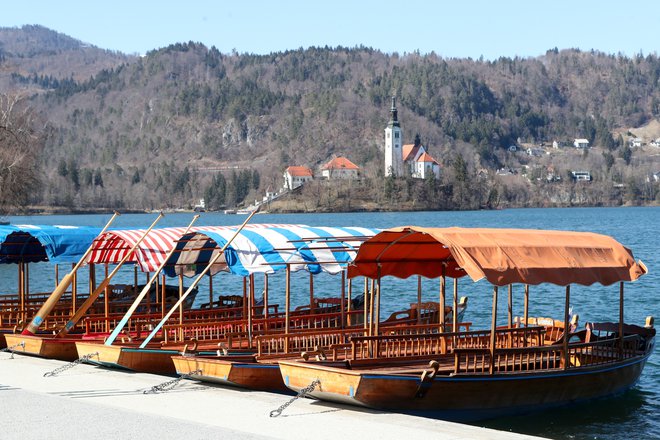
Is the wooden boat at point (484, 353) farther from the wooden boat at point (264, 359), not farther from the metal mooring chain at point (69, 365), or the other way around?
the metal mooring chain at point (69, 365)

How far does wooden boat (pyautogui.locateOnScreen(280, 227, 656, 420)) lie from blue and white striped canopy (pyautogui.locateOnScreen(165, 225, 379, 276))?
931 millimetres

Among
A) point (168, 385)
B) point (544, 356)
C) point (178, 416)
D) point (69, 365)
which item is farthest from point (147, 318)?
point (544, 356)

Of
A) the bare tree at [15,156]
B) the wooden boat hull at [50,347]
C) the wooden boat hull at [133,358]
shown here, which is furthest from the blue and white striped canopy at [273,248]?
the bare tree at [15,156]

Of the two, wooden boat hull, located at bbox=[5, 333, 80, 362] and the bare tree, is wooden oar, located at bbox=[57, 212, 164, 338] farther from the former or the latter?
the bare tree

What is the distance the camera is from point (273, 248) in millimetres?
19656

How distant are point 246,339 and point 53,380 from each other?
4362 mm

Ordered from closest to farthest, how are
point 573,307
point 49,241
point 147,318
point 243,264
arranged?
1. point 243,264
2. point 147,318
3. point 49,241
4. point 573,307

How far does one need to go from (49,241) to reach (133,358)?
19.9 feet

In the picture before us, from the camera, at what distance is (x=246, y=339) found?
20.6 metres

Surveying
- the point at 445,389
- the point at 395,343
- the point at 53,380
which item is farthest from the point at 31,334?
the point at 445,389

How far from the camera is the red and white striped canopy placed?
21.7m

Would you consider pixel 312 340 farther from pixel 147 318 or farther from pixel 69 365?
pixel 147 318

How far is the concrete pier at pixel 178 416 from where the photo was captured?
13141 millimetres

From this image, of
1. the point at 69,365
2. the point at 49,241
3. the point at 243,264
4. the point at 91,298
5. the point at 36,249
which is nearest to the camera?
the point at 69,365
